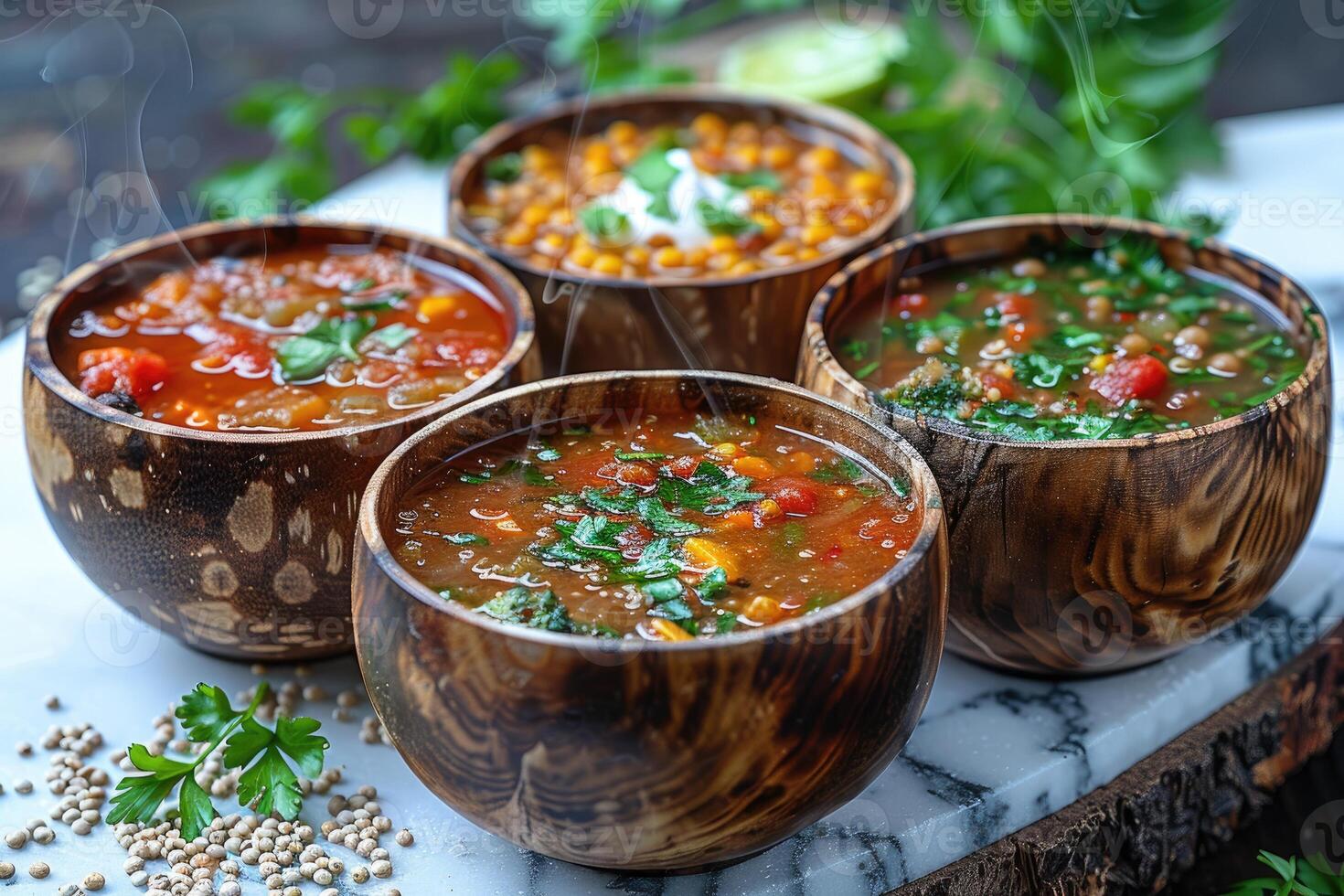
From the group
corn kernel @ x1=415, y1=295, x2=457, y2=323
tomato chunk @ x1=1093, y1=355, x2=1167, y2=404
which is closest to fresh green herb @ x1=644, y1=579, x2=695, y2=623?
tomato chunk @ x1=1093, y1=355, x2=1167, y2=404

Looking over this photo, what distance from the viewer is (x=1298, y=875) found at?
2557 millimetres

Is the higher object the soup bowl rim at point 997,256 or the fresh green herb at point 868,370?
the soup bowl rim at point 997,256

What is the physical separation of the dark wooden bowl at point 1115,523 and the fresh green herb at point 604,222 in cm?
78

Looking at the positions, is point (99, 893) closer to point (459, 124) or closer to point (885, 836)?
point (885, 836)

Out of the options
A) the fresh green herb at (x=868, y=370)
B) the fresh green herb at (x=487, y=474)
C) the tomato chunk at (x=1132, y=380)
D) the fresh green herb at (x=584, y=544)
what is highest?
the tomato chunk at (x=1132, y=380)

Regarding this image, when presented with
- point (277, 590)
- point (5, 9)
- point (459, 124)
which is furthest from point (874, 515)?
point (5, 9)

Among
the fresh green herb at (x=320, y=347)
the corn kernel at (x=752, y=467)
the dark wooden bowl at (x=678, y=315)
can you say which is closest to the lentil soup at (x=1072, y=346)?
the dark wooden bowl at (x=678, y=315)

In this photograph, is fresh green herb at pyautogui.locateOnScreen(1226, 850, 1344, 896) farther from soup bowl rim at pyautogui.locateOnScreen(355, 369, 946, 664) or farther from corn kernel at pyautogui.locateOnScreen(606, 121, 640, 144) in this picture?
corn kernel at pyautogui.locateOnScreen(606, 121, 640, 144)

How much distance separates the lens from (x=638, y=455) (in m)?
2.42

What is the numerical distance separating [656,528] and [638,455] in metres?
0.22

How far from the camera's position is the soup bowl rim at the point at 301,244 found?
243 cm

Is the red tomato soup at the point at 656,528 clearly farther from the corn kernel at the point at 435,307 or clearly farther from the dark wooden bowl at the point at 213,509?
the corn kernel at the point at 435,307

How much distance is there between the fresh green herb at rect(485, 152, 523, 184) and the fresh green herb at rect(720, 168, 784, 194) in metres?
0.53

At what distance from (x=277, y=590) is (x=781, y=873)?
94 cm
